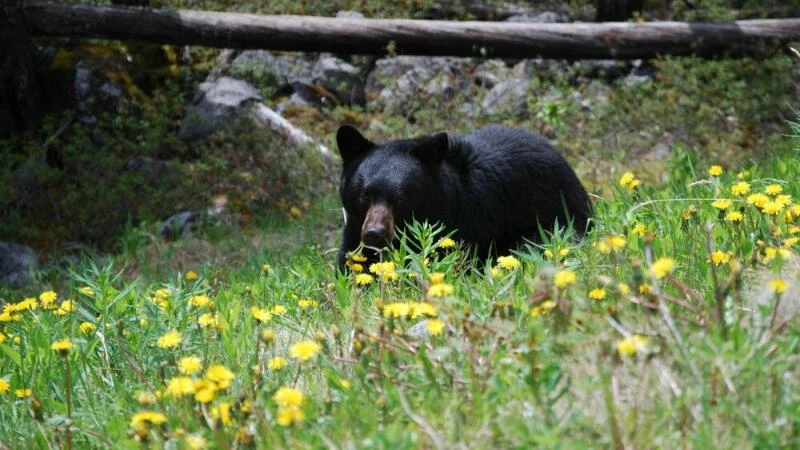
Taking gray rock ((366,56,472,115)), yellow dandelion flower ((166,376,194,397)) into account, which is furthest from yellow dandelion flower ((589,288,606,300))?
gray rock ((366,56,472,115))

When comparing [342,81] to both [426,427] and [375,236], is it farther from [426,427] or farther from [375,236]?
[426,427]

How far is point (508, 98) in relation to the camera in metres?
10.6

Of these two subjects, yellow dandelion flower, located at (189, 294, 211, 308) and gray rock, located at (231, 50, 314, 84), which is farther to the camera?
gray rock, located at (231, 50, 314, 84)

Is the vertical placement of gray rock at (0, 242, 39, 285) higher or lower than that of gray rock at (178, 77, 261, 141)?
lower

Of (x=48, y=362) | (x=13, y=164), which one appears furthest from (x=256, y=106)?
(x=48, y=362)

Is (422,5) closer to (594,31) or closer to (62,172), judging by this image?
(594,31)

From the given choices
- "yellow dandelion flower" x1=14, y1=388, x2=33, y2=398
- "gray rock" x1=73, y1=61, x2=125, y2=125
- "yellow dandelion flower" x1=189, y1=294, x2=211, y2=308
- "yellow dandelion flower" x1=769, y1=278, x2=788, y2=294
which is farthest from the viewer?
"gray rock" x1=73, y1=61, x2=125, y2=125

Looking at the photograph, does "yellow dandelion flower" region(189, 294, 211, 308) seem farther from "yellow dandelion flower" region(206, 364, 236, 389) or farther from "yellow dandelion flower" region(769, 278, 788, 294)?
"yellow dandelion flower" region(769, 278, 788, 294)

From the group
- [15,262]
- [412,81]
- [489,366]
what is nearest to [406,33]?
[412,81]

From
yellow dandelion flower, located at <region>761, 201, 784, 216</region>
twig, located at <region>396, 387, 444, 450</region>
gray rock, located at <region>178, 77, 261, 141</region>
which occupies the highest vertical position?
yellow dandelion flower, located at <region>761, 201, 784, 216</region>

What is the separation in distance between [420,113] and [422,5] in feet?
7.97

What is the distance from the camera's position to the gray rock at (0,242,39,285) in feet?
26.5

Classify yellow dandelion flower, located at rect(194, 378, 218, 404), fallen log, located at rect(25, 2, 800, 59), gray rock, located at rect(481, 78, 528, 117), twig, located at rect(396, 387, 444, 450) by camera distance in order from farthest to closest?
1. gray rock, located at rect(481, 78, 528, 117)
2. fallen log, located at rect(25, 2, 800, 59)
3. yellow dandelion flower, located at rect(194, 378, 218, 404)
4. twig, located at rect(396, 387, 444, 450)

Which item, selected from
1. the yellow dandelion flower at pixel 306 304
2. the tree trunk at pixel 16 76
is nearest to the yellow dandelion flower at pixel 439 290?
the yellow dandelion flower at pixel 306 304
